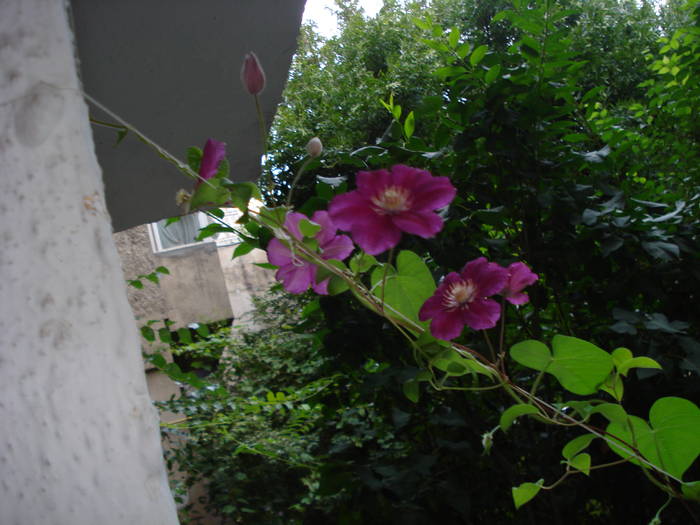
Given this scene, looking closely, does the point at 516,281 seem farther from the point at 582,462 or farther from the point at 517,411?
the point at 582,462

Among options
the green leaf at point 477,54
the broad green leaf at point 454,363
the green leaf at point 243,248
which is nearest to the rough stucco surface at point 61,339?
the broad green leaf at point 454,363

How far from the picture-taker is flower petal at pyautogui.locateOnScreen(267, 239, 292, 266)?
634mm

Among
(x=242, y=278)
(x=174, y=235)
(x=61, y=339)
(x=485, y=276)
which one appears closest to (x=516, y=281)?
(x=485, y=276)

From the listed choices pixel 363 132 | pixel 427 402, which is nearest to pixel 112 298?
pixel 427 402

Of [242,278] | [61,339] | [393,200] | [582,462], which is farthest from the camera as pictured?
[242,278]

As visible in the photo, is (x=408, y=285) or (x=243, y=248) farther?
(x=243, y=248)

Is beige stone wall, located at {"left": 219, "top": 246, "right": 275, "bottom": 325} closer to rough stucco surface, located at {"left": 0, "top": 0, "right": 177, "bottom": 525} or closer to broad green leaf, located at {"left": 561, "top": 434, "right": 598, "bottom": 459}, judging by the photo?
broad green leaf, located at {"left": 561, "top": 434, "right": 598, "bottom": 459}

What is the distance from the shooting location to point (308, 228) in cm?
59

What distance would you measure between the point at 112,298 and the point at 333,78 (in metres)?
8.53

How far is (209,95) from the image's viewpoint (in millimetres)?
1061

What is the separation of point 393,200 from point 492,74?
0.97 m

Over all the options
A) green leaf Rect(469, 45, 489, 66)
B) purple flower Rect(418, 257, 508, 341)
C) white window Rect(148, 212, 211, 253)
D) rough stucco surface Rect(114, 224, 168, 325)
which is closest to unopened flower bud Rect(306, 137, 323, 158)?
purple flower Rect(418, 257, 508, 341)

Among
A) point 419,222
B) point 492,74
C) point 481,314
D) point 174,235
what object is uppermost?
point 174,235

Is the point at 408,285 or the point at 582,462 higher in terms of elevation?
the point at 408,285
